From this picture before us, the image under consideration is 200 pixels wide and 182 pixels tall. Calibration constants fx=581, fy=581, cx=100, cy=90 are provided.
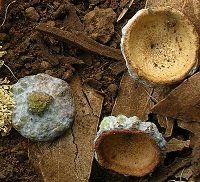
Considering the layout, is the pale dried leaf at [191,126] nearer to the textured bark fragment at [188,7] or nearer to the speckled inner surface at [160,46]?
the speckled inner surface at [160,46]

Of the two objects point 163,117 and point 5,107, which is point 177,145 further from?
point 5,107

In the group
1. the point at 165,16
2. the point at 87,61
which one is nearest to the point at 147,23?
the point at 165,16

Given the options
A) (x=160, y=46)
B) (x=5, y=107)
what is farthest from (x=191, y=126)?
(x=5, y=107)

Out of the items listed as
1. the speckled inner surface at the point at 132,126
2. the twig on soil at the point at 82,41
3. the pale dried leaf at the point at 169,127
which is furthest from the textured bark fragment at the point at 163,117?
the twig on soil at the point at 82,41

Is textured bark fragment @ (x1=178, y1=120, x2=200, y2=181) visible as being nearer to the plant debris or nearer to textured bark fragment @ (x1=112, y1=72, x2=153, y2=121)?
textured bark fragment @ (x1=112, y1=72, x2=153, y2=121)

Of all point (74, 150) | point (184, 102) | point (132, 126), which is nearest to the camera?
point (132, 126)

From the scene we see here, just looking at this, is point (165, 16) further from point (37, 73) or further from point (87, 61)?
point (37, 73)
